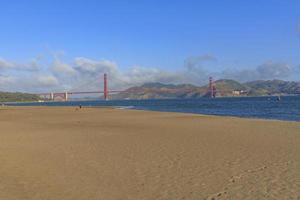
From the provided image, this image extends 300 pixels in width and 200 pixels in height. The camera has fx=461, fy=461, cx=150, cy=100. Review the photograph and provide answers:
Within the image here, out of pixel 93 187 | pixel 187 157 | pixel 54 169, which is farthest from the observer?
pixel 187 157

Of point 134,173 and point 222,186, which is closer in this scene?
point 222,186

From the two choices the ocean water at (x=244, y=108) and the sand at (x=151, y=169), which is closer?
the sand at (x=151, y=169)

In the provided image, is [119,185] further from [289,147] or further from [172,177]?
[289,147]

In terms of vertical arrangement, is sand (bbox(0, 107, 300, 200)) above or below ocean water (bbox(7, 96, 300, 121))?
below

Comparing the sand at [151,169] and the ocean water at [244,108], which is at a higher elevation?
the ocean water at [244,108]

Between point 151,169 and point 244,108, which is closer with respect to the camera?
point 151,169

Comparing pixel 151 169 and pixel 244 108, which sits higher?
pixel 244 108

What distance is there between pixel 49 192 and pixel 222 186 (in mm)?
3601

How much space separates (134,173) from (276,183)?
349 cm

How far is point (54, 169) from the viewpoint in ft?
40.1

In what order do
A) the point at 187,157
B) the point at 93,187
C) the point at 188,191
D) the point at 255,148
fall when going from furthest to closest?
the point at 255,148
the point at 187,157
the point at 93,187
the point at 188,191

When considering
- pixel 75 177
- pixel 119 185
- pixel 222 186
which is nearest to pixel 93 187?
pixel 119 185

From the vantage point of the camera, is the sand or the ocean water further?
the ocean water

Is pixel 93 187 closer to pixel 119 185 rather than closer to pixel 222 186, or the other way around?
pixel 119 185
